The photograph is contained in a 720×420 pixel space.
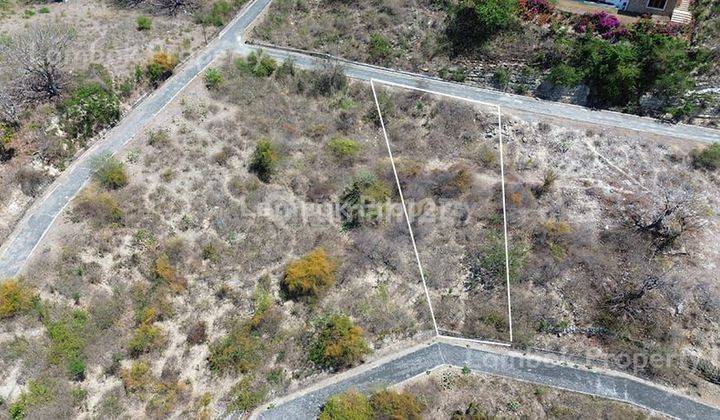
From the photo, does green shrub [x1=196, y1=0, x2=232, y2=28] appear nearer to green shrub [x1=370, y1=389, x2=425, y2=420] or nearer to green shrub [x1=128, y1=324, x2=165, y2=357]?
green shrub [x1=128, y1=324, x2=165, y2=357]

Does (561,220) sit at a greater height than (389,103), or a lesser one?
lesser

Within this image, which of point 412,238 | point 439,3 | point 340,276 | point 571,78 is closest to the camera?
point 340,276

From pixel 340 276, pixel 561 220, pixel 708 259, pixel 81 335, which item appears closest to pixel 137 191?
pixel 81 335

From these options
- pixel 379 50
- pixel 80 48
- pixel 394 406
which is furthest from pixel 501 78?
pixel 80 48

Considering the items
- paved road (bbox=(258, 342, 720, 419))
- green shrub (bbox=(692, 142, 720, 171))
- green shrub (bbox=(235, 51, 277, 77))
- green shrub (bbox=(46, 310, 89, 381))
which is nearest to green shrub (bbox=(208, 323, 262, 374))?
paved road (bbox=(258, 342, 720, 419))

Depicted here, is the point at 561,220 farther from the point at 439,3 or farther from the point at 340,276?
the point at 439,3

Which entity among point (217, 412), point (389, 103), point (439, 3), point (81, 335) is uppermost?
point (439, 3)
